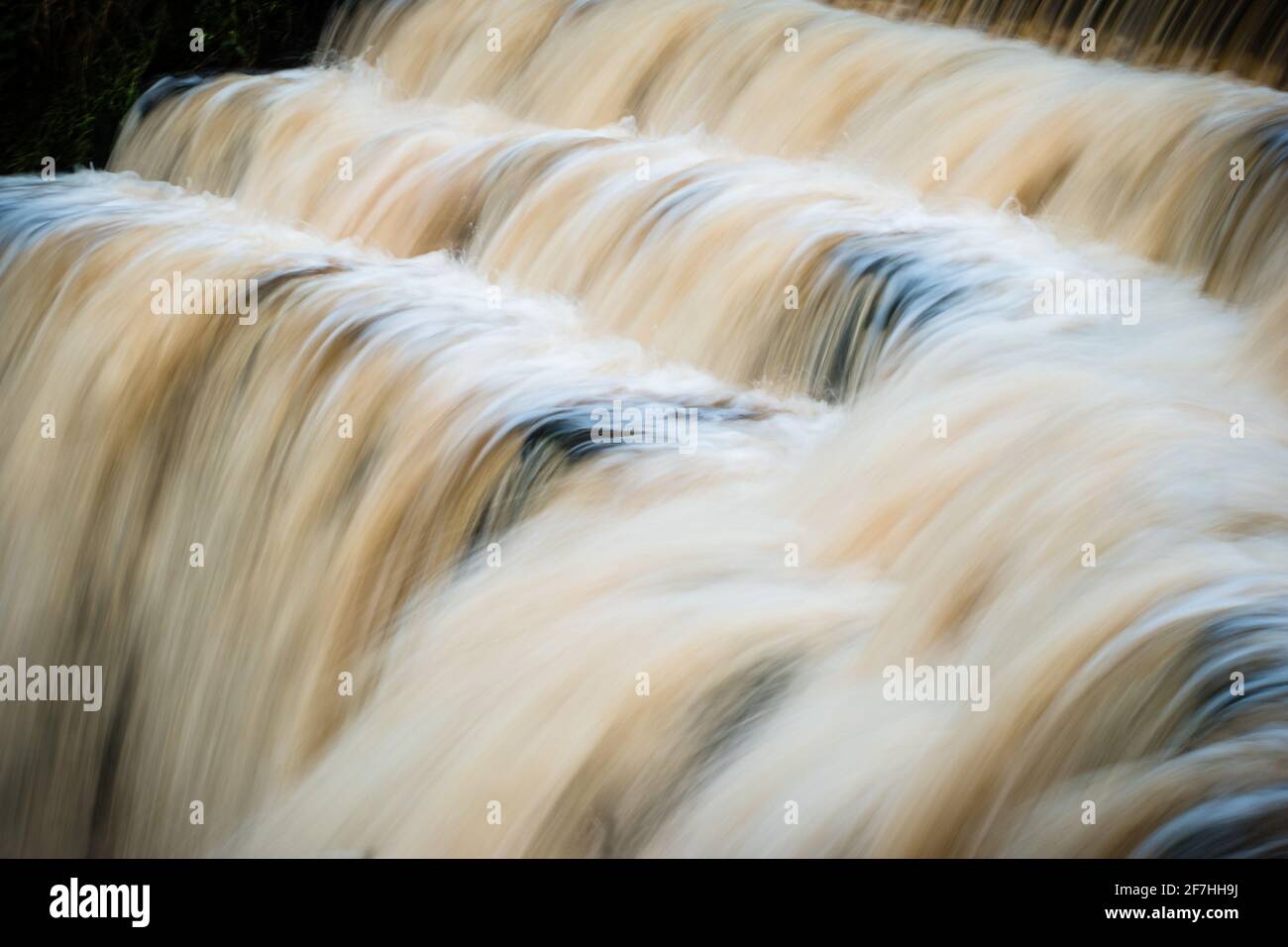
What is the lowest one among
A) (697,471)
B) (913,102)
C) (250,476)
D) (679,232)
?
(250,476)

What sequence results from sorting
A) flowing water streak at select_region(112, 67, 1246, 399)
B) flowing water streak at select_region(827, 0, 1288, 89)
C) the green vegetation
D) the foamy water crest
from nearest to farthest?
the foamy water crest, flowing water streak at select_region(112, 67, 1246, 399), flowing water streak at select_region(827, 0, 1288, 89), the green vegetation

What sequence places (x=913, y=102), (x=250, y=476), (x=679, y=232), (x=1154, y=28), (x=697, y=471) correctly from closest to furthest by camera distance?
(x=697, y=471)
(x=250, y=476)
(x=679, y=232)
(x=1154, y=28)
(x=913, y=102)

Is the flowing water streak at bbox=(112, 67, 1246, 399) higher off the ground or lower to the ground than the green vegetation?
lower

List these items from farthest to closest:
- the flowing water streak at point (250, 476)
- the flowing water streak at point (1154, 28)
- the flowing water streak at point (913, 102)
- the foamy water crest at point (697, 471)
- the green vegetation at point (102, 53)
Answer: the green vegetation at point (102, 53), the flowing water streak at point (1154, 28), the flowing water streak at point (913, 102), the flowing water streak at point (250, 476), the foamy water crest at point (697, 471)

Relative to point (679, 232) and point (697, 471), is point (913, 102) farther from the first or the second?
point (697, 471)

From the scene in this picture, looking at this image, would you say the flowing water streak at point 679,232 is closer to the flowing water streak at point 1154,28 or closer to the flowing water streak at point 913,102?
the flowing water streak at point 913,102

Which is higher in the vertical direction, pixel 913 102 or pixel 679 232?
pixel 913 102

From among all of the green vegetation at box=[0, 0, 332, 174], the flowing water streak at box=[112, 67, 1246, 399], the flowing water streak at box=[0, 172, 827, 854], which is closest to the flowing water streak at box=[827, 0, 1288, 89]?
the flowing water streak at box=[112, 67, 1246, 399]

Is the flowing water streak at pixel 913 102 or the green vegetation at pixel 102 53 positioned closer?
the flowing water streak at pixel 913 102

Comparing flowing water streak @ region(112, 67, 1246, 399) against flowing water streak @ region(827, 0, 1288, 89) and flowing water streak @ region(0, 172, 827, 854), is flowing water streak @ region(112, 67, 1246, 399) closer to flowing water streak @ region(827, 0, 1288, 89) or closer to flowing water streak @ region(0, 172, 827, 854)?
flowing water streak @ region(0, 172, 827, 854)

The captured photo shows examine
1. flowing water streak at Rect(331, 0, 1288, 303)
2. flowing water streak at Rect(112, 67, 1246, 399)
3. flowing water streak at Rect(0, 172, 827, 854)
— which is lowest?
flowing water streak at Rect(0, 172, 827, 854)

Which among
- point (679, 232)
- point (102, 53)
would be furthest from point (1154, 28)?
point (102, 53)

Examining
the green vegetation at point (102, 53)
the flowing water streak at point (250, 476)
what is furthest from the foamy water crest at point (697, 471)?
the green vegetation at point (102, 53)
